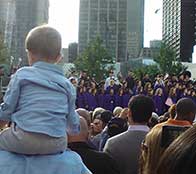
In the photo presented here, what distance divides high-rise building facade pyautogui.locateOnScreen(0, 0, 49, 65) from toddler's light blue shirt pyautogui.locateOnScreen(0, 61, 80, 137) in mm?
72938

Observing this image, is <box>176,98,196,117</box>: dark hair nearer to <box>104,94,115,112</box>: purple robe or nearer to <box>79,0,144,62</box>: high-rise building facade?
<box>104,94,115,112</box>: purple robe

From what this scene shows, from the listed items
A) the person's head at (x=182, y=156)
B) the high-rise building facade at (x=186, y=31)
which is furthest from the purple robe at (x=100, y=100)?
the high-rise building facade at (x=186, y=31)

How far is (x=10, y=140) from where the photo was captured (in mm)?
2902

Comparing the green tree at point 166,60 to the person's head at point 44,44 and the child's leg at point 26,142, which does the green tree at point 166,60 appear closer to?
the person's head at point 44,44

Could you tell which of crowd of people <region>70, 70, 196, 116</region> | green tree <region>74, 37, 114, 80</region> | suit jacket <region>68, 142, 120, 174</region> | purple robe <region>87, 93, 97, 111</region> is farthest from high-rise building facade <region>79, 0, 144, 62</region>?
suit jacket <region>68, 142, 120, 174</region>

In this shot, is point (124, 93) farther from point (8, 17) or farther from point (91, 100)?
point (8, 17)

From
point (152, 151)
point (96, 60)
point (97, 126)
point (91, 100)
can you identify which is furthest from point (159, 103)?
point (96, 60)

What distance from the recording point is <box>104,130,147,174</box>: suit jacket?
4.34 m

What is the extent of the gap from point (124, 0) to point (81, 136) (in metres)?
110

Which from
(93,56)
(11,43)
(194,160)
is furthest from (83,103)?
(11,43)

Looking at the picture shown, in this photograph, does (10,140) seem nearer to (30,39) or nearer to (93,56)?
(30,39)

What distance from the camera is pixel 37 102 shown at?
2.96 m

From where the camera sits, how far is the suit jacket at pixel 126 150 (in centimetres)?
434

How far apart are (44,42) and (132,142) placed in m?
1.63
